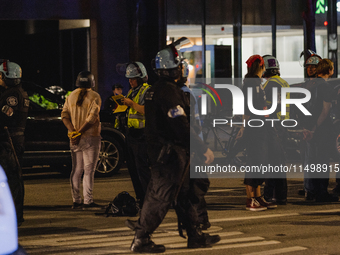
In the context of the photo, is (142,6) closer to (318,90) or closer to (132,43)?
(132,43)

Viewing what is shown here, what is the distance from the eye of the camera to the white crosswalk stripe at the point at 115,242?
6.29 metres

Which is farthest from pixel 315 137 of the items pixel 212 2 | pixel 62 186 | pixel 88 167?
pixel 212 2

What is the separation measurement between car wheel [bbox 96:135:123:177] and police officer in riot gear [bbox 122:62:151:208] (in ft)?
12.5

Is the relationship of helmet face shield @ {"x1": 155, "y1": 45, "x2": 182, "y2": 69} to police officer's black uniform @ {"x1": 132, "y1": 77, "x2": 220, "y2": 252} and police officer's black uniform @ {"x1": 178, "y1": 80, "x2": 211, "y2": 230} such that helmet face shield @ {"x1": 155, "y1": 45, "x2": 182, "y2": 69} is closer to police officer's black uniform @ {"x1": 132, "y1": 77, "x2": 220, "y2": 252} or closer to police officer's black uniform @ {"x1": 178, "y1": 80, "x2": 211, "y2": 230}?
police officer's black uniform @ {"x1": 132, "y1": 77, "x2": 220, "y2": 252}

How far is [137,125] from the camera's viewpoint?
25.9 feet

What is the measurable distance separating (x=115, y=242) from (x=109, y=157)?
5409mm

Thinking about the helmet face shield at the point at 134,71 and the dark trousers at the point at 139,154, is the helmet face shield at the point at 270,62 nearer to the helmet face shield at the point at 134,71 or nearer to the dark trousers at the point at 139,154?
the helmet face shield at the point at 134,71

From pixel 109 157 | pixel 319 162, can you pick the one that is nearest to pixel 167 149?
pixel 319 162

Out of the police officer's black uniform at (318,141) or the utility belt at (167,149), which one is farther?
the police officer's black uniform at (318,141)

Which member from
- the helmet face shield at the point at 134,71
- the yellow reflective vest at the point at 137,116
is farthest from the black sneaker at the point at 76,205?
the helmet face shield at the point at 134,71

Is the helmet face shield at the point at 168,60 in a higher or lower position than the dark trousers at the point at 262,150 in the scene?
higher

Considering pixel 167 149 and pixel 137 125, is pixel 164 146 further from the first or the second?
pixel 137 125

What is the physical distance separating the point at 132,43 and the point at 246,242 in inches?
415

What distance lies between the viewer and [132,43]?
16.4 meters
